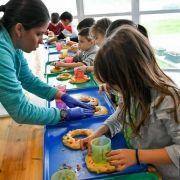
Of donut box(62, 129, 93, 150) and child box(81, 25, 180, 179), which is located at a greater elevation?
child box(81, 25, 180, 179)

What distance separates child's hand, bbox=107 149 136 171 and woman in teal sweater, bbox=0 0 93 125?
0.33m

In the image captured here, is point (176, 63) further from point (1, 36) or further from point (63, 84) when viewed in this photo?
point (1, 36)

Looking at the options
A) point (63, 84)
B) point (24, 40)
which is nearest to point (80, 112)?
point (24, 40)

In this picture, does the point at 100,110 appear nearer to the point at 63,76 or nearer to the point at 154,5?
the point at 63,76

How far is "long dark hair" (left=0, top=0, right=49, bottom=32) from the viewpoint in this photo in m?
0.89

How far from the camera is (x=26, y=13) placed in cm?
88

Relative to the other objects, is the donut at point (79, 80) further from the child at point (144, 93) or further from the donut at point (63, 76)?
the child at point (144, 93)

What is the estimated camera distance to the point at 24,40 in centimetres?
96

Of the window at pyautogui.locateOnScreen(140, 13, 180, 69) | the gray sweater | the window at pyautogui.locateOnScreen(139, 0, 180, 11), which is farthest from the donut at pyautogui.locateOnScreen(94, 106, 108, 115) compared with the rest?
the window at pyautogui.locateOnScreen(139, 0, 180, 11)

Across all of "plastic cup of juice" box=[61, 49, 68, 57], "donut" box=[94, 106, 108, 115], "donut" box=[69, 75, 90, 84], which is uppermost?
"donut" box=[94, 106, 108, 115]

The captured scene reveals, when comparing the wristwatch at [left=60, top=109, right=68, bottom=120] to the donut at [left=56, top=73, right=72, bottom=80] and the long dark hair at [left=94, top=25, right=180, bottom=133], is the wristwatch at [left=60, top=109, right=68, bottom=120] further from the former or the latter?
the donut at [left=56, top=73, right=72, bottom=80]

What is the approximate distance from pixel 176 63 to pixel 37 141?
415 cm

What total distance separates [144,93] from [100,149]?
7.6 inches

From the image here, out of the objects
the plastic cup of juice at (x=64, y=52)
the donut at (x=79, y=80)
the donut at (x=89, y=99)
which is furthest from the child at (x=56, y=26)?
the donut at (x=89, y=99)
